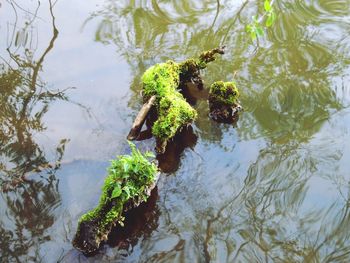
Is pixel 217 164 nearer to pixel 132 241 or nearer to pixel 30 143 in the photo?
pixel 132 241

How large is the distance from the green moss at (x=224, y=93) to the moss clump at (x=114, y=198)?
5.98 feet

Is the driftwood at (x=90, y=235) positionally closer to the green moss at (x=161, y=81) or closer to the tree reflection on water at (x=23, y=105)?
the tree reflection on water at (x=23, y=105)

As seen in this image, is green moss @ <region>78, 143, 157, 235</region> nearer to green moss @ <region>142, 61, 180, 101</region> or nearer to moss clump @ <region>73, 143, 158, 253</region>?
moss clump @ <region>73, 143, 158, 253</region>

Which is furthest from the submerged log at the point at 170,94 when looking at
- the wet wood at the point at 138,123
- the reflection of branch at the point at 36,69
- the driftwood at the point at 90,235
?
the reflection of branch at the point at 36,69

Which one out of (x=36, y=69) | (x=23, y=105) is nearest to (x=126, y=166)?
(x=23, y=105)

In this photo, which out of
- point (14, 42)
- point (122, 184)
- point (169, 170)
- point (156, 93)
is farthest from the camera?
point (14, 42)

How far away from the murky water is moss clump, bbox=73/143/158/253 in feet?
0.54

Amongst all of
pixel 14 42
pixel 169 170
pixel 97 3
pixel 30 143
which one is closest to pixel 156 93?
pixel 169 170

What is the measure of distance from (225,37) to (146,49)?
1.51 m

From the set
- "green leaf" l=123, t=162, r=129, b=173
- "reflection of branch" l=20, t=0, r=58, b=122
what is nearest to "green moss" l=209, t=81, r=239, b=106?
"green leaf" l=123, t=162, r=129, b=173

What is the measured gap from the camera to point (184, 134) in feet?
19.6

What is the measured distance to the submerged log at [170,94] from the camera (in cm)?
552

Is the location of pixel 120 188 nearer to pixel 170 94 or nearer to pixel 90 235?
pixel 90 235

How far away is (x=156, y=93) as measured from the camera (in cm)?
602
